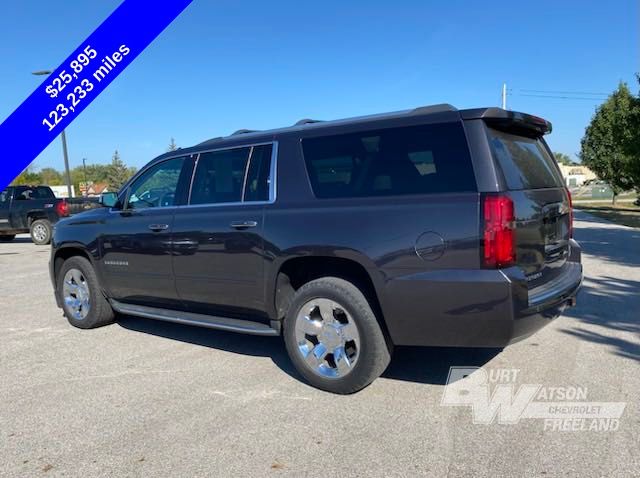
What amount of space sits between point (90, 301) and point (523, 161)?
14.9 ft

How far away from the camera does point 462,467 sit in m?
2.70

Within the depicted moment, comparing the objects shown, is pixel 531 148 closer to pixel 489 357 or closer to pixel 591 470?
pixel 489 357

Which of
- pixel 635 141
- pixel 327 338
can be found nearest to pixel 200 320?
pixel 327 338

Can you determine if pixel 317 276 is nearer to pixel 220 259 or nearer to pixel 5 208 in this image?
pixel 220 259

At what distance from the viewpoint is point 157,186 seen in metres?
5.05

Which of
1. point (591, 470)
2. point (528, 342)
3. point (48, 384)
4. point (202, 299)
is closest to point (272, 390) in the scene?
point (202, 299)

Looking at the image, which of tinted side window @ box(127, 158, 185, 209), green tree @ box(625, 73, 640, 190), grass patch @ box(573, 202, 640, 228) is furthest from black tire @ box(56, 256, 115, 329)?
green tree @ box(625, 73, 640, 190)

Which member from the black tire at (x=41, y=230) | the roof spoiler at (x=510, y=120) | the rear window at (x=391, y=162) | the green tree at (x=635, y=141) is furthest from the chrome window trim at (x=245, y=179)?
the green tree at (x=635, y=141)

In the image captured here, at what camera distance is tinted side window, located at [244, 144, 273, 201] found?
4153 mm

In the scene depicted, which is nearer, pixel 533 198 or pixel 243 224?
pixel 533 198

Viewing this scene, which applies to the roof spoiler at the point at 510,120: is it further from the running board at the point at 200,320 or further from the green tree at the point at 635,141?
the green tree at the point at 635,141

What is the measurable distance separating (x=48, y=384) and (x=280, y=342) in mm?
2027

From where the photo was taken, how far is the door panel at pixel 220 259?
4.06 metres

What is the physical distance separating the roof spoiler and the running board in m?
2.18
